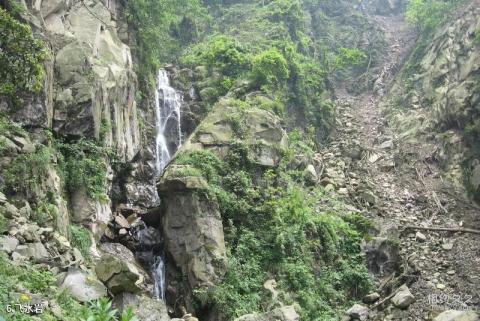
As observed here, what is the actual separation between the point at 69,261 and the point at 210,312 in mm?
5959

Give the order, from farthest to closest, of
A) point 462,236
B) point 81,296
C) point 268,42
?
point 268,42 → point 462,236 → point 81,296

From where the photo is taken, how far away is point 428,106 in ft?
96.1

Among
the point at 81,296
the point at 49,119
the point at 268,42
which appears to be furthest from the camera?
the point at 268,42

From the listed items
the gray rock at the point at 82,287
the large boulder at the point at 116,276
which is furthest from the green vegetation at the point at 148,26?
the gray rock at the point at 82,287

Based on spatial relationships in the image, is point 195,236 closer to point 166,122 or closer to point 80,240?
point 80,240

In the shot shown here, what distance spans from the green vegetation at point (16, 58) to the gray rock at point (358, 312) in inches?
477

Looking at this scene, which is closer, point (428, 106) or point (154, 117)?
point (154, 117)

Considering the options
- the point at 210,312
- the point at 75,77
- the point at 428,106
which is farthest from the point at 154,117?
the point at 428,106

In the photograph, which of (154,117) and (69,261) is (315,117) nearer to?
(154,117)

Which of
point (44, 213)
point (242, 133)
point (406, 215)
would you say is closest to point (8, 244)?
point (44, 213)

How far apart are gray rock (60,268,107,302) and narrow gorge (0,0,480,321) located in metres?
0.04

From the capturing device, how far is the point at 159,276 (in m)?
16.1

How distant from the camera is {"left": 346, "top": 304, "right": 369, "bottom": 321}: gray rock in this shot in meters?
14.9

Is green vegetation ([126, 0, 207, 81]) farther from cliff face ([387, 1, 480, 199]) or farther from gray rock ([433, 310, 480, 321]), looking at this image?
gray rock ([433, 310, 480, 321])
